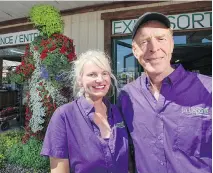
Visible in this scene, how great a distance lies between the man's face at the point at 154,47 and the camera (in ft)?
4.91

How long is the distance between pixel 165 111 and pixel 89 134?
0.48 metres

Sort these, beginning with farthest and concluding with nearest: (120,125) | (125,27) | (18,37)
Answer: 1. (18,37)
2. (125,27)
3. (120,125)

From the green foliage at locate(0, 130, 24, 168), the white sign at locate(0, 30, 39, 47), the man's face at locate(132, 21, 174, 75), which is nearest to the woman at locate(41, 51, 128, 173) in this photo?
the man's face at locate(132, 21, 174, 75)

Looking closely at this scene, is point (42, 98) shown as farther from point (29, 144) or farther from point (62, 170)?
point (62, 170)

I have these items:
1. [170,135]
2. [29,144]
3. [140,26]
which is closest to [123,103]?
[170,135]

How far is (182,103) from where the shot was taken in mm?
1430

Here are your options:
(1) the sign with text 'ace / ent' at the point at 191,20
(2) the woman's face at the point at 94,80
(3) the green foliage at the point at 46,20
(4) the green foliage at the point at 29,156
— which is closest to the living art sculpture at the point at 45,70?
(3) the green foliage at the point at 46,20

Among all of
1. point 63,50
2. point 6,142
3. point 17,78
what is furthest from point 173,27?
point 6,142

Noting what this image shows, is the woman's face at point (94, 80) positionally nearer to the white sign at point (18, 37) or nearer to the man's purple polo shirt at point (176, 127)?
the man's purple polo shirt at point (176, 127)

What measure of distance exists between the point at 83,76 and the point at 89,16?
4110 mm

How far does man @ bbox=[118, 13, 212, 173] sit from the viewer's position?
1.37m

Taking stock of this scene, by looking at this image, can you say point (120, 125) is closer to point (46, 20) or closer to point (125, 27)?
point (46, 20)

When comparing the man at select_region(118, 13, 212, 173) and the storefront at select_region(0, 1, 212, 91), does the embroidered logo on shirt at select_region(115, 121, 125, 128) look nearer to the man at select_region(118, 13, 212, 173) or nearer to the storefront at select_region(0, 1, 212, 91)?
the man at select_region(118, 13, 212, 173)

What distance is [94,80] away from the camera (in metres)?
1.67
